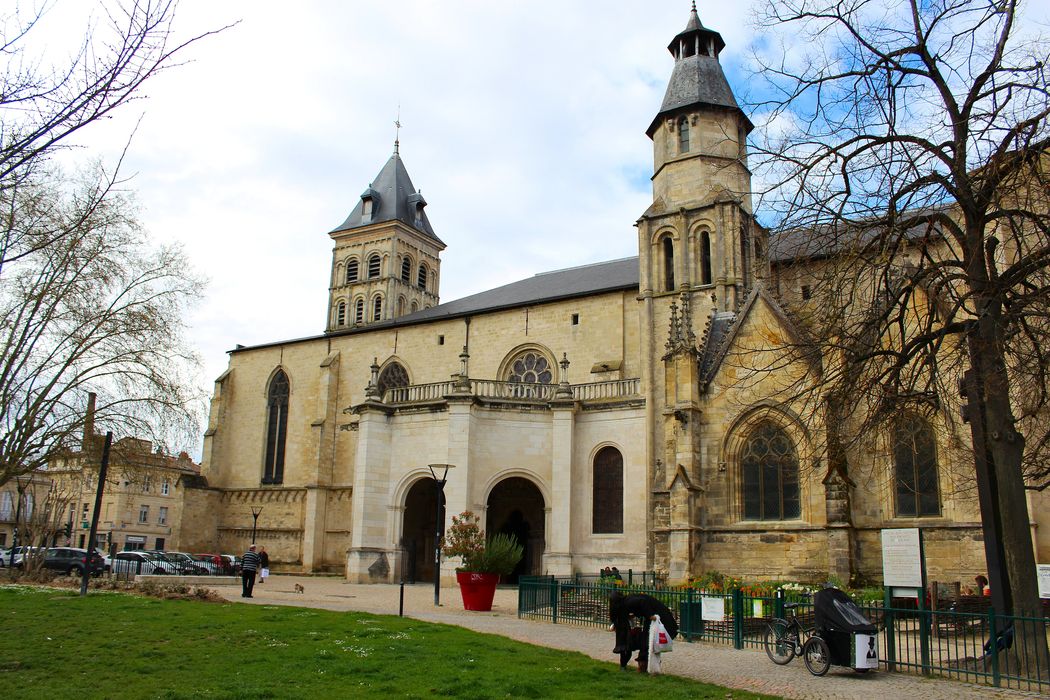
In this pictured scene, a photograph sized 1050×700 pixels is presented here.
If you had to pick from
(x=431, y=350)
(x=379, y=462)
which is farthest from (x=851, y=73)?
(x=431, y=350)

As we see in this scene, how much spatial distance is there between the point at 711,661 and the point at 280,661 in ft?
20.4

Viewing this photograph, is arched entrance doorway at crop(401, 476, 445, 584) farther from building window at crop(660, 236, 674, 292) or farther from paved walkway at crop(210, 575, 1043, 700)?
building window at crop(660, 236, 674, 292)

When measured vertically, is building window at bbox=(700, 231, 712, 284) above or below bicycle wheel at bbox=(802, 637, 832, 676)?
above

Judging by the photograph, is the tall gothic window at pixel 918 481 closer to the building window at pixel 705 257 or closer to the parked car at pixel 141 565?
the building window at pixel 705 257

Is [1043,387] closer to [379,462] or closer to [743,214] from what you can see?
[743,214]

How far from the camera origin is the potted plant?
781 inches

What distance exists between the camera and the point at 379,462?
31062 mm

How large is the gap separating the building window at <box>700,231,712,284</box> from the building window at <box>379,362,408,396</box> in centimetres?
1607

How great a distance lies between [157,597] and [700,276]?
20031 millimetres

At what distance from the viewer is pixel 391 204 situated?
5638cm

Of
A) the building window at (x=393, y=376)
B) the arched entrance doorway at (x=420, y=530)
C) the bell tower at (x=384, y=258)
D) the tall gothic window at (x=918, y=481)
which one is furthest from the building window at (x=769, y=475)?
the bell tower at (x=384, y=258)

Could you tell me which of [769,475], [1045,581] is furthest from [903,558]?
[769,475]

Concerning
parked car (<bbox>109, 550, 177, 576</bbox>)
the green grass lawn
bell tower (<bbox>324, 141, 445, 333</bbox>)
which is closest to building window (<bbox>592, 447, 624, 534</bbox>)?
parked car (<bbox>109, 550, 177, 576</bbox>)

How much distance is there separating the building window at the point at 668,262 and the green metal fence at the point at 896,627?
1384cm
